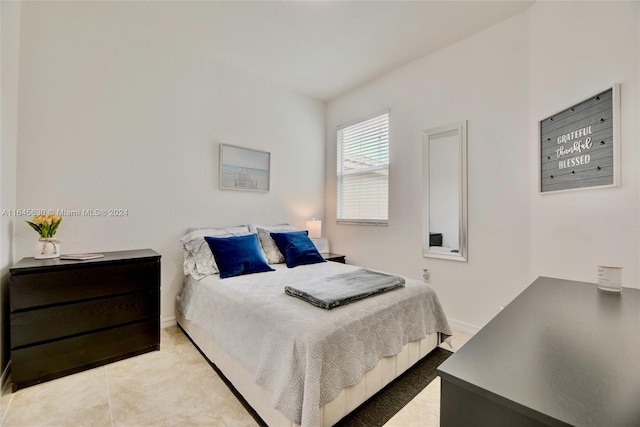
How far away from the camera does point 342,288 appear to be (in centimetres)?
191

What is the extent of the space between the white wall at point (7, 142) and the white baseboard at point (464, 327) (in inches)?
142

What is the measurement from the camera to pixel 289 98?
12.7 feet

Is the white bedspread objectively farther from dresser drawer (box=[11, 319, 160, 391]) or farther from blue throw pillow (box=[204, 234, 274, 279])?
dresser drawer (box=[11, 319, 160, 391])

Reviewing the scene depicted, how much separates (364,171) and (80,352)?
3.38 metres

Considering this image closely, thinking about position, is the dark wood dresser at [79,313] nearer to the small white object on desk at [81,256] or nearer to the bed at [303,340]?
the small white object on desk at [81,256]

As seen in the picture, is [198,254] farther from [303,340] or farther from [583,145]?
[583,145]

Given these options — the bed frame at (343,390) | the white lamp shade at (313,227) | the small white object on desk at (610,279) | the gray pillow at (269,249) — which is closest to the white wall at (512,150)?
the small white object on desk at (610,279)

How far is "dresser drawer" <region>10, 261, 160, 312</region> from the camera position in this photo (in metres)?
1.82

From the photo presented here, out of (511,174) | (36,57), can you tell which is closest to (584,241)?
(511,174)

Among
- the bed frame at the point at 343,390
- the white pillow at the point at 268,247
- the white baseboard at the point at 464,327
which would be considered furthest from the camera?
the white pillow at the point at 268,247

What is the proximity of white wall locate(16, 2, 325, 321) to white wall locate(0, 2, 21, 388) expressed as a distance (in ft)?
0.30

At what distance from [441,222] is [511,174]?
0.79 metres

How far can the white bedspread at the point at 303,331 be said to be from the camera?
4.31 ft

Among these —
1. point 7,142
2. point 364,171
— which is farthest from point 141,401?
point 364,171
